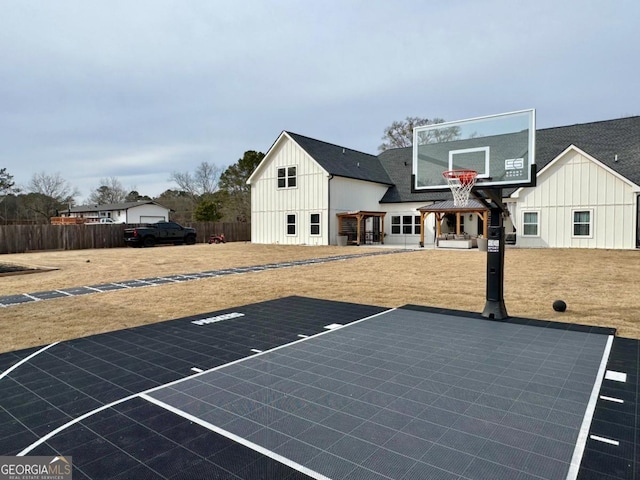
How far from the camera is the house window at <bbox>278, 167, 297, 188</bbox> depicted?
26266 mm

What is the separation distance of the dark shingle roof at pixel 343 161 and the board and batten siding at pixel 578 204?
10.1m

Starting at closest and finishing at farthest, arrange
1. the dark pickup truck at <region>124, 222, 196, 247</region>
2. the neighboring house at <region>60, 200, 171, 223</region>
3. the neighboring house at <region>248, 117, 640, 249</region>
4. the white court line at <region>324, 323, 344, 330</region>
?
the white court line at <region>324, 323, 344, 330</region>, the neighboring house at <region>248, 117, 640, 249</region>, the dark pickup truck at <region>124, 222, 196, 247</region>, the neighboring house at <region>60, 200, 171, 223</region>

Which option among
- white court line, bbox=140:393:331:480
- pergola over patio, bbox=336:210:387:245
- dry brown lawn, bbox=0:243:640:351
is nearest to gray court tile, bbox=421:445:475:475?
white court line, bbox=140:393:331:480

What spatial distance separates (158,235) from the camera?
87.8 feet

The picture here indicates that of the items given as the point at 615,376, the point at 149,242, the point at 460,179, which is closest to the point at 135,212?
the point at 149,242

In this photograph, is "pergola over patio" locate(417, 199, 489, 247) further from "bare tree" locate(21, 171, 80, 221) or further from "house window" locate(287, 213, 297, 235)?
"bare tree" locate(21, 171, 80, 221)

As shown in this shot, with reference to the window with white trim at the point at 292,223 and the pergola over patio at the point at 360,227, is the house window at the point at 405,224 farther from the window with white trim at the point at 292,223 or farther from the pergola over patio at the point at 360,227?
the window with white trim at the point at 292,223

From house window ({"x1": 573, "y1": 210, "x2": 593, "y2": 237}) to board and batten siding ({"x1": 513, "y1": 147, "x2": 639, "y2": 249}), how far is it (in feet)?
0.37

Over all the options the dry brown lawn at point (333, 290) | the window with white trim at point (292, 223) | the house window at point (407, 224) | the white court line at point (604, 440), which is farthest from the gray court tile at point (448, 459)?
the house window at point (407, 224)

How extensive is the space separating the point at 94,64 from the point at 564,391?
49.8 feet

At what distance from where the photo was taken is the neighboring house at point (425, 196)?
64.0 feet

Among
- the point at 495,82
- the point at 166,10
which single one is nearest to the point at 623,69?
the point at 495,82

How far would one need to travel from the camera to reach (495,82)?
57.0 ft

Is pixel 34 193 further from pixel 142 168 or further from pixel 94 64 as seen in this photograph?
pixel 94 64
